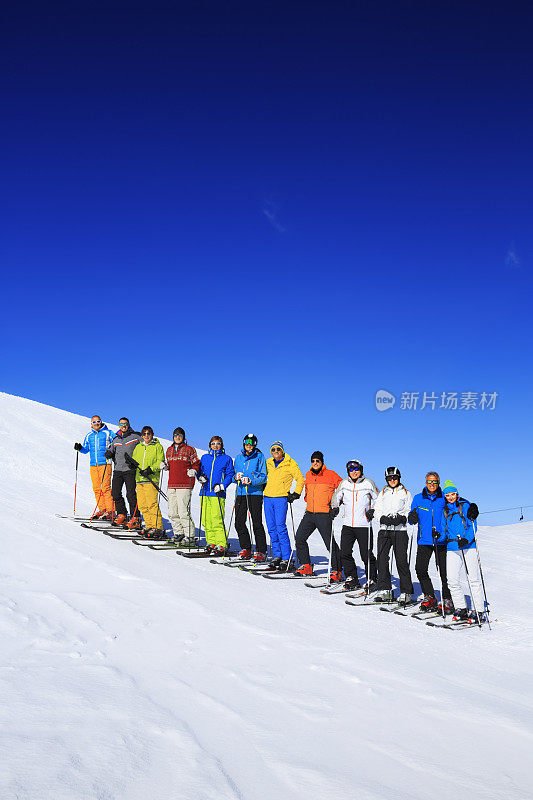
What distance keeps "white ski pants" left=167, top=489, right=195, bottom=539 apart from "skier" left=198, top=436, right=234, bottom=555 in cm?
40

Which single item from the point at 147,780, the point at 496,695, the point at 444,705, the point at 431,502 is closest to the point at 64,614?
the point at 147,780

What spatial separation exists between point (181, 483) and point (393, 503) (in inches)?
167

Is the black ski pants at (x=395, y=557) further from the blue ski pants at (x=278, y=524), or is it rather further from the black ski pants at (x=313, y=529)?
the blue ski pants at (x=278, y=524)

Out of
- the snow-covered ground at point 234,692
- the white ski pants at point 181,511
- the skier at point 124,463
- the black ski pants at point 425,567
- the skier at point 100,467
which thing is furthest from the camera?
the skier at point 100,467

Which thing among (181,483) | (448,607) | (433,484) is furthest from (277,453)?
(448,607)

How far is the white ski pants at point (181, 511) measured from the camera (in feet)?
38.1

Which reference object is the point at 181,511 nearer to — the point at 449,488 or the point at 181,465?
the point at 181,465

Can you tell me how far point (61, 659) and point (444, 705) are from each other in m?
3.39

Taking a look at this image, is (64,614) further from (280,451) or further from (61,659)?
(280,451)

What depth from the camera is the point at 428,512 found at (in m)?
8.95

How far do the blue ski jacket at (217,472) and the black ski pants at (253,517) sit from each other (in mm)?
423

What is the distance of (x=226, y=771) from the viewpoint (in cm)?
383

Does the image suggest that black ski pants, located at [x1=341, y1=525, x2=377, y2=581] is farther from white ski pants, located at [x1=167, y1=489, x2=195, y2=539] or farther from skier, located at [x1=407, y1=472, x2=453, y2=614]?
white ski pants, located at [x1=167, y1=489, x2=195, y2=539]

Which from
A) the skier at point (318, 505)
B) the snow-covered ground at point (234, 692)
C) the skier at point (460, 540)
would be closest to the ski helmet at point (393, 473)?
the skier at point (460, 540)
